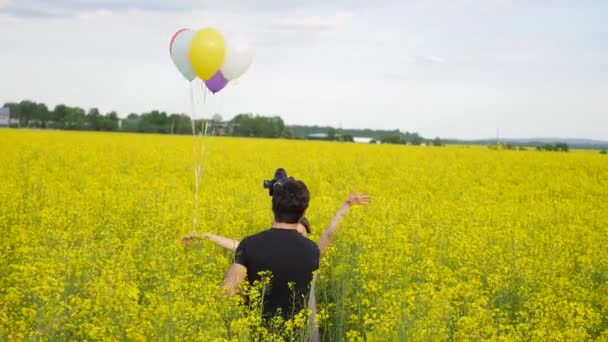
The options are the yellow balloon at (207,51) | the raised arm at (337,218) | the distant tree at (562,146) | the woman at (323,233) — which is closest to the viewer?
the woman at (323,233)

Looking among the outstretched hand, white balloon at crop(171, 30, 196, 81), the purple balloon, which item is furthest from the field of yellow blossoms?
white balloon at crop(171, 30, 196, 81)

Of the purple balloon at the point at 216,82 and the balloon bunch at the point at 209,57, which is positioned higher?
the balloon bunch at the point at 209,57

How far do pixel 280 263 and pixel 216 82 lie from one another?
439cm

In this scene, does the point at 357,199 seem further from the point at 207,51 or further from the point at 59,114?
the point at 59,114

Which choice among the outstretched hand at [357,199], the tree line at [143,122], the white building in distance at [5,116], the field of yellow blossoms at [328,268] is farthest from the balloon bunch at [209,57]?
the white building in distance at [5,116]

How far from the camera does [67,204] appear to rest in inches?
386

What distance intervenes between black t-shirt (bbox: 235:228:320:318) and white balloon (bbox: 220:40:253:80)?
403cm

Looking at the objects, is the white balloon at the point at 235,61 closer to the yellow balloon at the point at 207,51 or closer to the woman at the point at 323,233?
the yellow balloon at the point at 207,51

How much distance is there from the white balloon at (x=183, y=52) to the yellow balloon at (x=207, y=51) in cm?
12

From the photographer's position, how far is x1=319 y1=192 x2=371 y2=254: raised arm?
5.88 metres

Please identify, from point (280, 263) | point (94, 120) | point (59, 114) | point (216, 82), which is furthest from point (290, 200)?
point (59, 114)

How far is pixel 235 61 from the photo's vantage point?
8.42 m

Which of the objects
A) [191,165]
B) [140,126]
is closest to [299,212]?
[191,165]

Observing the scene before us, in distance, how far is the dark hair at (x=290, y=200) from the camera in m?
4.68
